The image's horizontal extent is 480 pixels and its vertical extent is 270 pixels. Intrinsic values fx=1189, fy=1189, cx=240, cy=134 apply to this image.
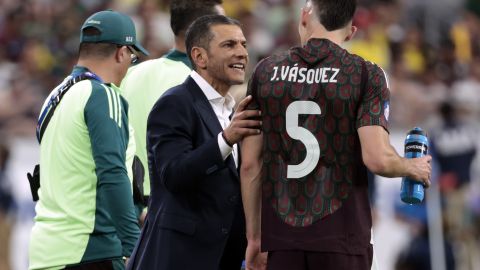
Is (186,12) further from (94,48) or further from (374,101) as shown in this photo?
(374,101)

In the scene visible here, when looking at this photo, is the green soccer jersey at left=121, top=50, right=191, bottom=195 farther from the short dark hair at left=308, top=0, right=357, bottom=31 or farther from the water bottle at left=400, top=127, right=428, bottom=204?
the water bottle at left=400, top=127, right=428, bottom=204

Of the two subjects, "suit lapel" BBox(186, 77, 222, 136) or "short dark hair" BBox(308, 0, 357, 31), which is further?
"suit lapel" BBox(186, 77, 222, 136)

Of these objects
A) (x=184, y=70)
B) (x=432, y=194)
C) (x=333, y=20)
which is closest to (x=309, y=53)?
(x=333, y=20)

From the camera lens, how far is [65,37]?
16375 millimetres

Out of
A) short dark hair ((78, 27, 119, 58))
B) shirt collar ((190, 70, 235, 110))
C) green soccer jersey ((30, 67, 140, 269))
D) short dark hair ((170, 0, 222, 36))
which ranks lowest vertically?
green soccer jersey ((30, 67, 140, 269))

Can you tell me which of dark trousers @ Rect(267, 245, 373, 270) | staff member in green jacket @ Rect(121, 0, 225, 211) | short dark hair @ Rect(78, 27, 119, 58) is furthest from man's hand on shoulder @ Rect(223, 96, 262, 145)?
staff member in green jacket @ Rect(121, 0, 225, 211)

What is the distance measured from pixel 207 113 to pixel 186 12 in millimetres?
1735

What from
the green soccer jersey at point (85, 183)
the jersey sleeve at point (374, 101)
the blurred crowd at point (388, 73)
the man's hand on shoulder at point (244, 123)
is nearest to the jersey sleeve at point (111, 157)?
the green soccer jersey at point (85, 183)

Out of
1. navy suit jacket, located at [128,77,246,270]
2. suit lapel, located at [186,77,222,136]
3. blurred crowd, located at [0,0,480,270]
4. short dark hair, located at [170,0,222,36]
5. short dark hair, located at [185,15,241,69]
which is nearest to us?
navy suit jacket, located at [128,77,246,270]

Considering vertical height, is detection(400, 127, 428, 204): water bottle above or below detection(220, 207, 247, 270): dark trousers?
above

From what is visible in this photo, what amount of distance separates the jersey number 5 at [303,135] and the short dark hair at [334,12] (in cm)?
41

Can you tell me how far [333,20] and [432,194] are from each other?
27.8ft

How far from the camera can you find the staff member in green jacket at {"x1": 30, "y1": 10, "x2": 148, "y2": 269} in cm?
622

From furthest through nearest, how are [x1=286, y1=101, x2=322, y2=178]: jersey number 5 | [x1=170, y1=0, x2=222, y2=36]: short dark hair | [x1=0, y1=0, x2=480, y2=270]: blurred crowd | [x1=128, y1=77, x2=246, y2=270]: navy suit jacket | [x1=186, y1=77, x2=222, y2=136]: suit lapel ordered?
[x1=0, y1=0, x2=480, y2=270]: blurred crowd
[x1=170, y1=0, x2=222, y2=36]: short dark hair
[x1=186, y1=77, x2=222, y2=136]: suit lapel
[x1=128, y1=77, x2=246, y2=270]: navy suit jacket
[x1=286, y1=101, x2=322, y2=178]: jersey number 5
